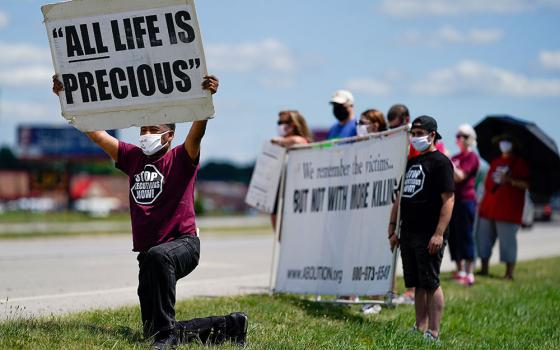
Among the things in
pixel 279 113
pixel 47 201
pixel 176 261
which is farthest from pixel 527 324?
pixel 47 201

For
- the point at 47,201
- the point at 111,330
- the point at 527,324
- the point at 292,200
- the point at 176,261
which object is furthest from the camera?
the point at 47,201

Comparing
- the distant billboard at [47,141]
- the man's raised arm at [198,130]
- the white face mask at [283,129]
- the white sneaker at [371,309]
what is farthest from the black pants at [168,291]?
the distant billboard at [47,141]

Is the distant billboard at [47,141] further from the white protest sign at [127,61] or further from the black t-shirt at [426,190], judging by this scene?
the white protest sign at [127,61]

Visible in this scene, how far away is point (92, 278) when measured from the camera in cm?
1380

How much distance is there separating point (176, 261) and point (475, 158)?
7.26 m

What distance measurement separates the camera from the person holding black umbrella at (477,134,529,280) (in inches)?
554

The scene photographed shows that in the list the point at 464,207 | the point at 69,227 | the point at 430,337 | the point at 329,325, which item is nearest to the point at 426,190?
the point at 430,337

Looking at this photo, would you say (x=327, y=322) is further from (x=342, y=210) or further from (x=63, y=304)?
(x=63, y=304)

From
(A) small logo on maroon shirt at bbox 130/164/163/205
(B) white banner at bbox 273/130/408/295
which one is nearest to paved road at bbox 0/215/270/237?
(B) white banner at bbox 273/130/408/295

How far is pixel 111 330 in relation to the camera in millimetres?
7527

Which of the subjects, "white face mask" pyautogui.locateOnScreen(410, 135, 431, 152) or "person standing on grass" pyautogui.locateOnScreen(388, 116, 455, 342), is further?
"white face mask" pyautogui.locateOnScreen(410, 135, 431, 152)

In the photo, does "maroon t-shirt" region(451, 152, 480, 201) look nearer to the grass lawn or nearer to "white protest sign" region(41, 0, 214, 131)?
the grass lawn

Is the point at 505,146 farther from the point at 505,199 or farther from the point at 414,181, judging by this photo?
the point at 414,181

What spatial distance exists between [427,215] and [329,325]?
138 centimetres
